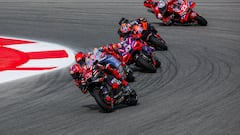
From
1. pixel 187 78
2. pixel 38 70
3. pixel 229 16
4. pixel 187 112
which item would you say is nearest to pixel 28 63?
pixel 38 70

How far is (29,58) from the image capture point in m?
12.9

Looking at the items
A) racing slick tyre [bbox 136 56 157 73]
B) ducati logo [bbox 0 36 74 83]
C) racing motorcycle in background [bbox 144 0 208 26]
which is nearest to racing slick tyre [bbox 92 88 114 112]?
ducati logo [bbox 0 36 74 83]

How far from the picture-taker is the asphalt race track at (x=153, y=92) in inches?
313

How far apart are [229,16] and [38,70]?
7801 millimetres

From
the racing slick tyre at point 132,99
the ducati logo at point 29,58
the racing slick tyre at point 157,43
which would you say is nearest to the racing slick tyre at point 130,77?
the racing slick tyre at point 132,99

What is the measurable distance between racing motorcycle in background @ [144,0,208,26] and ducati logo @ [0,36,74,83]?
326 centimetres

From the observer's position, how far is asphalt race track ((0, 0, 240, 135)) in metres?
7.95

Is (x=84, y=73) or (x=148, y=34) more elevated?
(x=84, y=73)

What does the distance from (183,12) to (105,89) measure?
844 cm

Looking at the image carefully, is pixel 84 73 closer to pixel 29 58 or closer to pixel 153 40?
pixel 29 58

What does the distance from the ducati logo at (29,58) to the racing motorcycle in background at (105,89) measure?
2576 millimetres

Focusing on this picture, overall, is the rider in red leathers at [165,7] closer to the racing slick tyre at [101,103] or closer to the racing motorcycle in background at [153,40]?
the racing motorcycle in background at [153,40]

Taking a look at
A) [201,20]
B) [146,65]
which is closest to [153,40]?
[146,65]

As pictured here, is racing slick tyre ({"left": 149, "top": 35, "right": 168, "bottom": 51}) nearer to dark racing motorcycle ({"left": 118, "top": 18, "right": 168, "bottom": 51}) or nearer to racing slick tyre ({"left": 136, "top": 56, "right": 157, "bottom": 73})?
dark racing motorcycle ({"left": 118, "top": 18, "right": 168, "bottom": 51})
